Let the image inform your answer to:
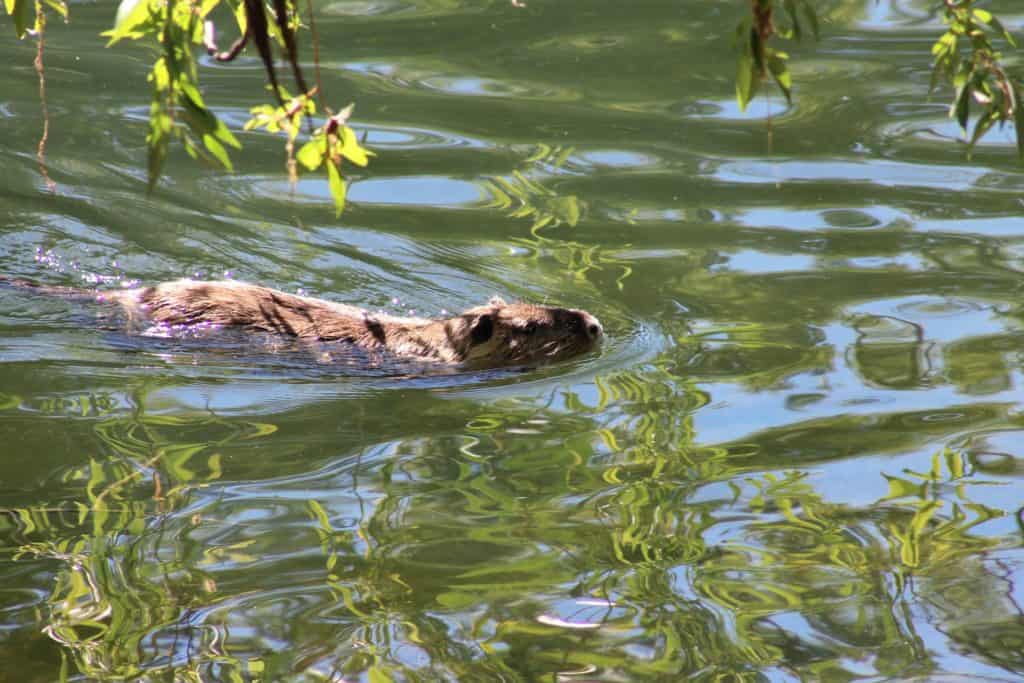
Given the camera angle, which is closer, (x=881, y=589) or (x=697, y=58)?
(x=881, y=589)

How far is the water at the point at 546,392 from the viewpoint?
3834 mm

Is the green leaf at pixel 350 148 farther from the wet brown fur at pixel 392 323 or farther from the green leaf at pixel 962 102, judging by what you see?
the wet brown fur at pixel 392 323

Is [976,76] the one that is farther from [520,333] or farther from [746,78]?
[520,333]

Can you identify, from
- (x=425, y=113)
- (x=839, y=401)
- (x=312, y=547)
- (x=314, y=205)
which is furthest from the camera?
(x=425, y=113)

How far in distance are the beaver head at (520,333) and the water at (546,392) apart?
6.1 inches

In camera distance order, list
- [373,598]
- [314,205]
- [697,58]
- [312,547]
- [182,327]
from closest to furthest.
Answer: [373,598]
[312,547]
[182,327]
[314,205]
[697,58]

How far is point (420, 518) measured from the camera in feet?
14.7

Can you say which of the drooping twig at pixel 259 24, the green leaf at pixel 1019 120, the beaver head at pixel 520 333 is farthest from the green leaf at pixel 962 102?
the beaver head at pixel 520 333

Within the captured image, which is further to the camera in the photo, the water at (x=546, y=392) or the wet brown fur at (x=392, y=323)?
the wet brown fur at (x=392, y=323)

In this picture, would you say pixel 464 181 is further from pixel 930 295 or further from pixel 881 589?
pixel 881 589

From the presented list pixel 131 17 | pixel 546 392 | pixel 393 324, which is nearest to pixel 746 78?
pixel 131 17

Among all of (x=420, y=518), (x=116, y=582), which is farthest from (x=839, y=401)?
(x=116, y=582)

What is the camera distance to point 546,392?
5.85m

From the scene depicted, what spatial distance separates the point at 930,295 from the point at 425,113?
3926 millimetres
